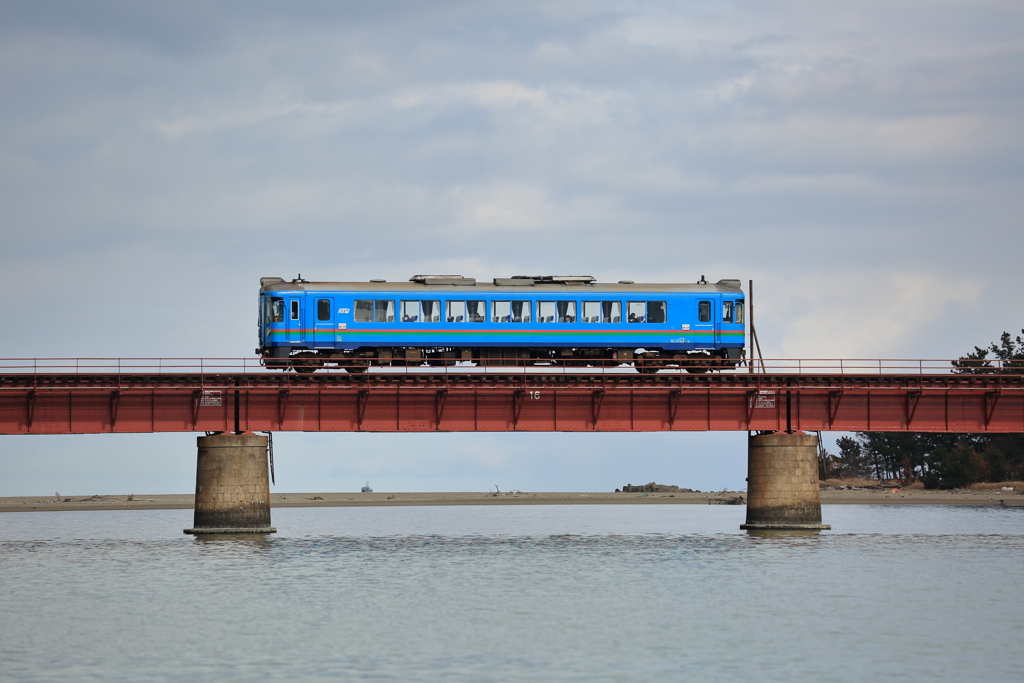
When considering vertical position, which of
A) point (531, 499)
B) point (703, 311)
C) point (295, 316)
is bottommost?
point (531, 499)

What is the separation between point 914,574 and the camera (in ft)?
152

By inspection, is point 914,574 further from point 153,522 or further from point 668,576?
point 153,522

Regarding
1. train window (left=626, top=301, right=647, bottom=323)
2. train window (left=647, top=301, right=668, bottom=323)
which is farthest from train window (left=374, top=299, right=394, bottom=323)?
train window (left=647, top=301, right=668, bottom=323)

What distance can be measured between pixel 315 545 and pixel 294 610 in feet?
67.8

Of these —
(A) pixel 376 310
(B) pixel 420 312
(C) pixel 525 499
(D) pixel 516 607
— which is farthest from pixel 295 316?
(C) pixel 525 499

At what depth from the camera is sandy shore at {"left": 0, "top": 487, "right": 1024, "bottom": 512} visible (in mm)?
101250

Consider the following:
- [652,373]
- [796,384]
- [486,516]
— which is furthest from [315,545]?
[486,516]

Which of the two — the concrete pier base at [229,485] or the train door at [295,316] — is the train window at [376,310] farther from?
the concrete pier base at [229,485]

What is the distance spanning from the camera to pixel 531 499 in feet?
375

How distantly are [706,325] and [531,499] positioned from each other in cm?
5824

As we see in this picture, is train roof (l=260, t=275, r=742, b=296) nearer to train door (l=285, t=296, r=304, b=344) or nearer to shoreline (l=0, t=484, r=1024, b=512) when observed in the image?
train door (l=285, t=296, r=304, b=344)

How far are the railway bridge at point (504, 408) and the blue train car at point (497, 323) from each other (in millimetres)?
1245

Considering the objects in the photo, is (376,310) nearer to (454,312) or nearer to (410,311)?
(410,311)

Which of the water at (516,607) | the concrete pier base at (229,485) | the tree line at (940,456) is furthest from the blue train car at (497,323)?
the tree line at (940,456)
